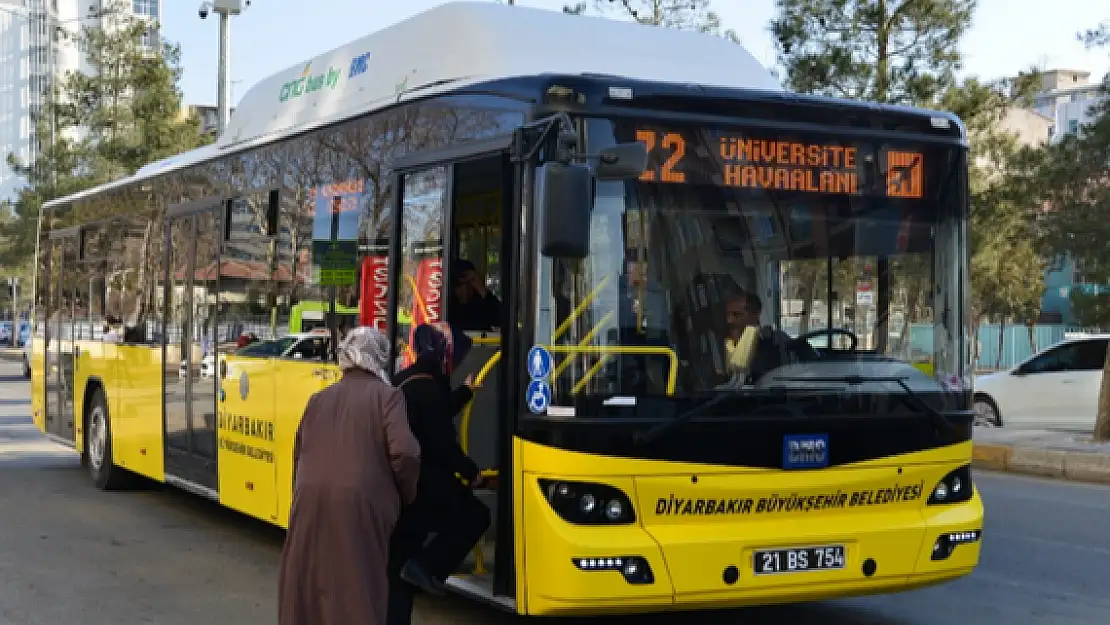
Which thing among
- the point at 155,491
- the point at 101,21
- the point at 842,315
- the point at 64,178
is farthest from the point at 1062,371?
the point at 64,178

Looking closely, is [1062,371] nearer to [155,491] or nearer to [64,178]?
[155,491]

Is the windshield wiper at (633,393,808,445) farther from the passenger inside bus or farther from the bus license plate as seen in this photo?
the passenger inside bus

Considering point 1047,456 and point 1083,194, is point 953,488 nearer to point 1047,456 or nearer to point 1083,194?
point 1047,456

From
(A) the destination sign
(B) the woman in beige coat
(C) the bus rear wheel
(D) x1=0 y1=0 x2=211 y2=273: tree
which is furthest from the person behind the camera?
(D) x1=0 y1=0 x2=211 y2=273: tree

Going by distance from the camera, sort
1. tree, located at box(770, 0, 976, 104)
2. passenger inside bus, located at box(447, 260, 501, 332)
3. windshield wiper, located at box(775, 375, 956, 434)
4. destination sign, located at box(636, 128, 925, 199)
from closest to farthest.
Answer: destination sign, located at box(636, 128, 925, 199)
windshield wiper, located at box(775, 375, 956, 434)
passenger inside bus, located at box(447, 260, 501, 332)
tree, located at box(770, 0, 976, 104)

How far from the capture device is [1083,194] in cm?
2081

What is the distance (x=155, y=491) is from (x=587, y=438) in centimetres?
805

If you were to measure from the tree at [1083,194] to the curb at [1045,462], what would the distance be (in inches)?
206

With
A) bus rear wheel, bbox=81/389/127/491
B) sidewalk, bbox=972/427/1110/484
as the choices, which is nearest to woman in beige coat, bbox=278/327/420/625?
bus rear wheel, bbox=81/389/127/491

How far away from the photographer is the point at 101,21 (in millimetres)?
41500

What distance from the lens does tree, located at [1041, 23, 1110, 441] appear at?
2025 centimetres

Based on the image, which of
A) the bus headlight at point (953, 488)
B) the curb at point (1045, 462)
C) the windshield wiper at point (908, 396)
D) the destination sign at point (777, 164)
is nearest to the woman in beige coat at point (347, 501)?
the destination sign at point (777, 164)

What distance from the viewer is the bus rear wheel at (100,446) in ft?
42.1

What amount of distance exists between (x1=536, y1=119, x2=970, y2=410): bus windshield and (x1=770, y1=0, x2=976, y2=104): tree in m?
17.3
